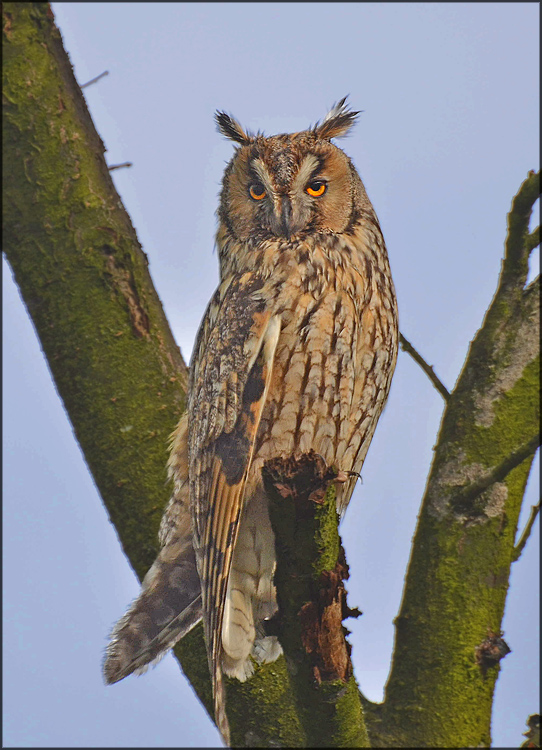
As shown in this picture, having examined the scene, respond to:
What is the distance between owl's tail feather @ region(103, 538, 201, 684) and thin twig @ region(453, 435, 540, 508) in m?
0.96

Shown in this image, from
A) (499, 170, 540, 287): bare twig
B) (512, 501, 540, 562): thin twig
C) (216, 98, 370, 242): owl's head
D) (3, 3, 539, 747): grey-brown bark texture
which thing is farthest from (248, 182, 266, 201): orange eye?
(512, 501, 540, 562): thin twig

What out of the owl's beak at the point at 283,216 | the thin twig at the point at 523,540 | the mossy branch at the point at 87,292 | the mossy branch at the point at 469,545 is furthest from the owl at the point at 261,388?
the thin twig at the point at 523,540

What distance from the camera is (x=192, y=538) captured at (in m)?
2.63

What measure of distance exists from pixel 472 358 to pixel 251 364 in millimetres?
869

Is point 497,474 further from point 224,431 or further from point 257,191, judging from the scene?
point 257,191

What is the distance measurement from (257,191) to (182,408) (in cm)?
88

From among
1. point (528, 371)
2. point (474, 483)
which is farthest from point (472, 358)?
point (474, 483)

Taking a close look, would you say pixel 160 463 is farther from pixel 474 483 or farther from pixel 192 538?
pixel 474 483

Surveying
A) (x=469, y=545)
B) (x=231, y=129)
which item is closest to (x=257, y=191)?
(x=231, y=129)

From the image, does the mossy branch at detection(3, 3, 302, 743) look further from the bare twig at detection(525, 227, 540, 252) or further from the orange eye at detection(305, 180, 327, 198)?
the bare twig at detection(525, 227, 540, 252)

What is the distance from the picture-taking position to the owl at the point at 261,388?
94.0 inches

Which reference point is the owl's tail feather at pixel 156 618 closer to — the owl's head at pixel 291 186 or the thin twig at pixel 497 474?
the thin twig at pixel 497 474

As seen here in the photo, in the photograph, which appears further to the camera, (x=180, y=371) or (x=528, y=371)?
(x=180, y=371)

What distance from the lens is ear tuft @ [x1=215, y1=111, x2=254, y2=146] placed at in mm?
3023
